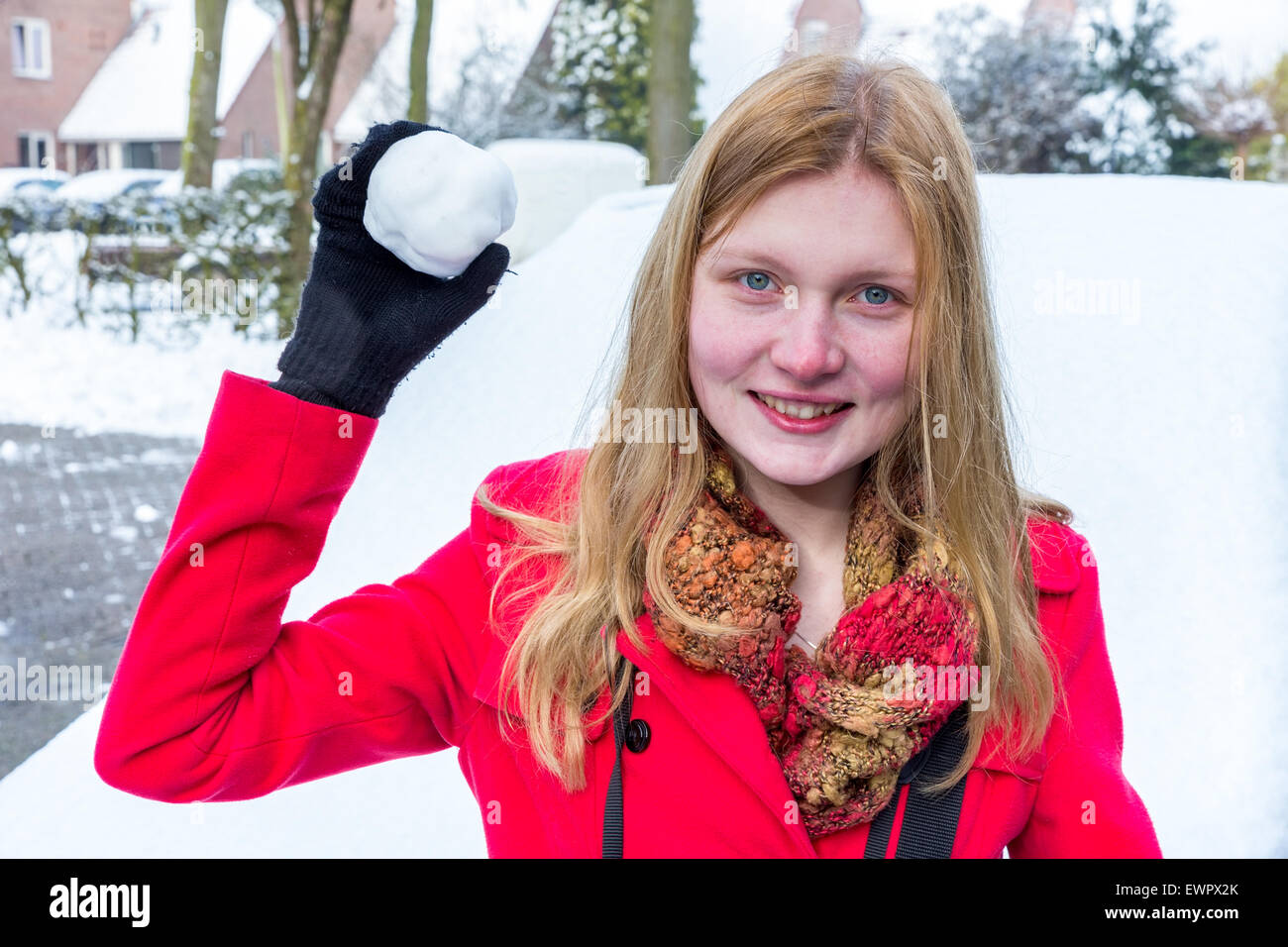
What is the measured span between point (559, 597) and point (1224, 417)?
179 centimetres

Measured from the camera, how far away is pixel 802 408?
1.41m

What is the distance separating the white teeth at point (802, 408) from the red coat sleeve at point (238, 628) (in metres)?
0.47

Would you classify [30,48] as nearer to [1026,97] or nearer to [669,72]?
[1026,97]

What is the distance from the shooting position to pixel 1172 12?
44.6 ft

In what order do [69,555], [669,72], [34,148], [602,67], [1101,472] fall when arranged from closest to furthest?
1. [1101,472]
2. [69,555]
3. [669,72]
4. [602,67]
5. [34,148]

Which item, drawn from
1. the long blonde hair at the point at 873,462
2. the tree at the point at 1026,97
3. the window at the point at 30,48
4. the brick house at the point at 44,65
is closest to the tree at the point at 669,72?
the long blonde hair at the point at 873,462

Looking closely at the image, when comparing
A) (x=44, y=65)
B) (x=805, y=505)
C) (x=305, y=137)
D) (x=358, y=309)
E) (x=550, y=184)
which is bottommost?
(x=805, y=505)

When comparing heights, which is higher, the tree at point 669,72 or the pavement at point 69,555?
the tree at point 669,72

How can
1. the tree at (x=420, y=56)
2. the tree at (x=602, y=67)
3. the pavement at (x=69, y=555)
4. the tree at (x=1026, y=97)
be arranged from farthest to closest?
the tree at (x=602, y=67), the tree at (x=1026, y=97), the tree at (x=420, y=56), the pavement at (x=69, y=555)

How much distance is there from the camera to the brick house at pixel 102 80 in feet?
67.4

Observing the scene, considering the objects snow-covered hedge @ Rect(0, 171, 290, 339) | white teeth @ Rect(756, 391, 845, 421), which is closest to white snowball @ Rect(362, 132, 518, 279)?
white teeth @ Rect(756, 391, 845, 421)

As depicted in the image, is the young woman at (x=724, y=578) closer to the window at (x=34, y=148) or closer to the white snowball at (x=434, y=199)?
the white snowball at (x=434, y=199)

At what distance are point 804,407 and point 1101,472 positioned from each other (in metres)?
1.43

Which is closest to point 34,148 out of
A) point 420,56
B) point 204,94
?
point 204,94
